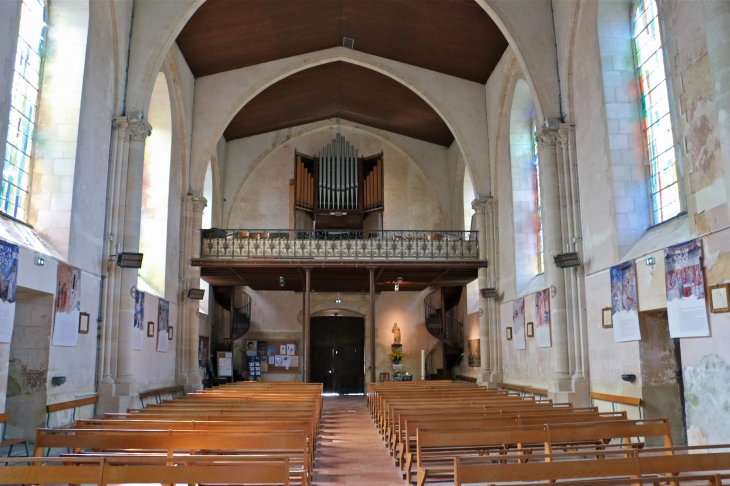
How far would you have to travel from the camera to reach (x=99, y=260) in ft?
37.9

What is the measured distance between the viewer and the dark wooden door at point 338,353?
24609 millimetres

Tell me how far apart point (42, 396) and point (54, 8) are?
6.75 m

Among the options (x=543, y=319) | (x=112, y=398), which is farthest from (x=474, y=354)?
(x=112, y=398)

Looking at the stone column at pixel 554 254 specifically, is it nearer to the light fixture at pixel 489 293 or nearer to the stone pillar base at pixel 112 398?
the light fixture at pixel 489 293

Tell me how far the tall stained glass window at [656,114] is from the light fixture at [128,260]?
30.8 ft

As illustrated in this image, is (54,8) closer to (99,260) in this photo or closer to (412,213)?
(99,260)

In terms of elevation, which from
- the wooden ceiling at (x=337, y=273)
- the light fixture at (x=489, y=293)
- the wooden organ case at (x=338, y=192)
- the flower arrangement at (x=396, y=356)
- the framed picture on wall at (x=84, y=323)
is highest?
the wooden organ case at (x=338, y=192)

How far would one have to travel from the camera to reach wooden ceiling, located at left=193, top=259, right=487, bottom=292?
17.9 metres

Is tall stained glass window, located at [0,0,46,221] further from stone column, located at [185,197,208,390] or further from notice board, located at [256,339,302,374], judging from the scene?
notice board, located at [256,339,302,374]

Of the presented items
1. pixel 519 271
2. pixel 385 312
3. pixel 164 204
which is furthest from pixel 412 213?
pixel 164 204

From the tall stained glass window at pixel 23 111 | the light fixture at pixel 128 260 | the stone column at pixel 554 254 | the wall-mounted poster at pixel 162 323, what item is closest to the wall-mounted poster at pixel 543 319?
the stone column at pixel 554 254

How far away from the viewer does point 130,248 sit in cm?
1216

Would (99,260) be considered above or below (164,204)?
below

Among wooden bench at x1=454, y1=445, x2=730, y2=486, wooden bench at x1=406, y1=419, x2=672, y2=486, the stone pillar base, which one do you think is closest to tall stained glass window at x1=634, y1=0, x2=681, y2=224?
wooden bench at x1=406, y1=419, x2=672, y2=486
